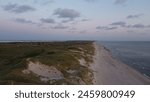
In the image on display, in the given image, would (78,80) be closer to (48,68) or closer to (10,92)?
(48,68)

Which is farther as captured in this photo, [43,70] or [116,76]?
[116,76]

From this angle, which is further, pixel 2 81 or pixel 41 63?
pixel 41 63

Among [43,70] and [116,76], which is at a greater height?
[43,70]

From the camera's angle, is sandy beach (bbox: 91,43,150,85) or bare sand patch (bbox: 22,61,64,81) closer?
bare sand patch (bbox: 22,61,64,81)

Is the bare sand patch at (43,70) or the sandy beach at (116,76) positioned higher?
the bare sand patch at (43,70)

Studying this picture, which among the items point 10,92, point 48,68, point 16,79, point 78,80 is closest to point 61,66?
point 48,68

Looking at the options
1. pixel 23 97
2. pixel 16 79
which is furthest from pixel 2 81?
pixel 23 97

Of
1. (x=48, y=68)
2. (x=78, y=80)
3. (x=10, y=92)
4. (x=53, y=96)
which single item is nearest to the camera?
(x=53, y=96)

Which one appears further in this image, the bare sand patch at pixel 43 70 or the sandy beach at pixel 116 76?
the sandy beach at pixel 116 76

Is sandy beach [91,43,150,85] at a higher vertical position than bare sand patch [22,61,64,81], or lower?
lower

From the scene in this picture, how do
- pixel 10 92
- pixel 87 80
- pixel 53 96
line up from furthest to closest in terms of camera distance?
pixel 87 80 → pixel 10 92 → pixel 53 96
